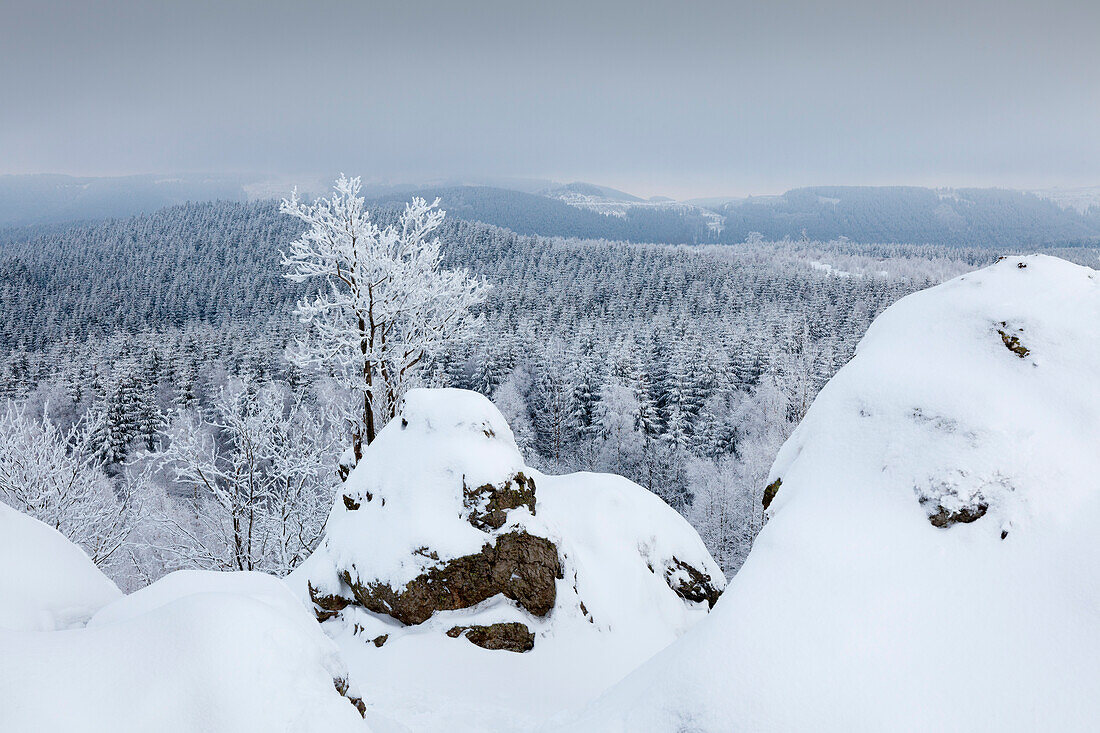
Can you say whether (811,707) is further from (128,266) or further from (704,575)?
(128,266)

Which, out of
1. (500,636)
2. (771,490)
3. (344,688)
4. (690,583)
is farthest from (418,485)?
(690,583)

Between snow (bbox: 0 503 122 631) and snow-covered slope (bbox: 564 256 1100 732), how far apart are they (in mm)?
4737

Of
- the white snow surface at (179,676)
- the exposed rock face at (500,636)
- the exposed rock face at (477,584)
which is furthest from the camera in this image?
the exposed rock face at (477,584)

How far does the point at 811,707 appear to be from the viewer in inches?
147

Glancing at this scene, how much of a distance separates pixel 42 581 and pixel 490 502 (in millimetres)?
6008

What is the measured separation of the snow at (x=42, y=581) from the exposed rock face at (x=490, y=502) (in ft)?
16.9

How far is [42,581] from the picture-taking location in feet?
15.6

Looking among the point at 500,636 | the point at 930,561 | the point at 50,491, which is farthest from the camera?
the point at 50,491

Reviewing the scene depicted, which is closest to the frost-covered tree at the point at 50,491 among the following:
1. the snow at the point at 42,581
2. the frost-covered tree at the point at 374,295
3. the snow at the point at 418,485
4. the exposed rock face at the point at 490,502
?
the frost-covered tree at the point at 374,295

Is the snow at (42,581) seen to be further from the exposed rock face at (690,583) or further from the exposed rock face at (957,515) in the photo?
the exposed rock face at (690,583)

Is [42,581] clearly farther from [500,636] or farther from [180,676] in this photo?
[500,636]

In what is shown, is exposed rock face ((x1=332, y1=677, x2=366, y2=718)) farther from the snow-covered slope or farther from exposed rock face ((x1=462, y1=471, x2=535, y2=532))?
exposed rock face ((x1=462, y1=471, x2=535, y2=532))

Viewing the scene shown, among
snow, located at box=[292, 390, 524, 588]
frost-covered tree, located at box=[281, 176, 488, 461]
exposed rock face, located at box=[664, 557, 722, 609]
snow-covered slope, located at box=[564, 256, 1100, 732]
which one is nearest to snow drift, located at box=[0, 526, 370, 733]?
snow-covered slope, located at box=[564, 256, 1100, 732]

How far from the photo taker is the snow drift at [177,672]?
3.07 meters
